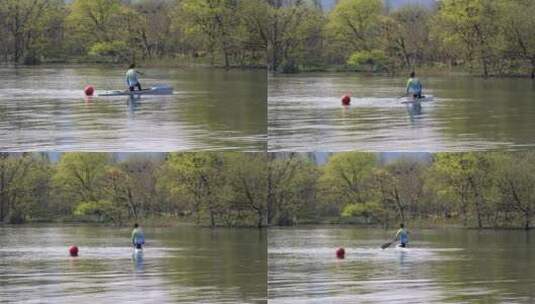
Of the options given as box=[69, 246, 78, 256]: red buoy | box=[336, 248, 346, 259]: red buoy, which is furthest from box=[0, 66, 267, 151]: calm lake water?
box=[336, 248, 346, 259]: red buoy

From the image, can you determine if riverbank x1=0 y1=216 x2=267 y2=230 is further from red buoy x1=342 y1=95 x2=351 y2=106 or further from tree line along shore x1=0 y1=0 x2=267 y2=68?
tree line along shore x1=0 y1=0 x2=267 y2=68

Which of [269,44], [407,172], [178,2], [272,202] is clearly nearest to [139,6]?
[178,2]

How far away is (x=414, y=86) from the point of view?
37.9 meters

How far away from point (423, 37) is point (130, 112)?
10.2 metres

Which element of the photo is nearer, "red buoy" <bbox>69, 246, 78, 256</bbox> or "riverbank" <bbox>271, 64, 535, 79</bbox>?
"red buoy" <bbox>69, 246, 78, 256</bbox>

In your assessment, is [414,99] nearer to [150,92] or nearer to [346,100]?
[346,100]

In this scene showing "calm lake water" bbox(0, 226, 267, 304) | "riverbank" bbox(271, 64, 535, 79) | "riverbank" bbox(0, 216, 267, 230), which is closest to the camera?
"calm lake water" bbox(0, 226, 267, 304)

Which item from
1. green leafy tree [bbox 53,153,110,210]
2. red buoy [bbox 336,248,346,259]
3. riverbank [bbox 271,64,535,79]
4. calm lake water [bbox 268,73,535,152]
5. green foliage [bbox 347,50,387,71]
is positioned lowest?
red buoy [bbox 336,248,346,259]

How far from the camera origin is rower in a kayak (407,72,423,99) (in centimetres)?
3775

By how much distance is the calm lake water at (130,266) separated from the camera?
93.8 ft

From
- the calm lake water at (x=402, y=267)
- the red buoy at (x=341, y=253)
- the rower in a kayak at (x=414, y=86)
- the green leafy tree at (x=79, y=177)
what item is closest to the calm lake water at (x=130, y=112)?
the green leafy tree at (x=79, y=177)

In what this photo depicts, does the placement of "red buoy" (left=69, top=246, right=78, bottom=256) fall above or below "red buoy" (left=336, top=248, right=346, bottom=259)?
above

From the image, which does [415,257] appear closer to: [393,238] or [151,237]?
[393,238]

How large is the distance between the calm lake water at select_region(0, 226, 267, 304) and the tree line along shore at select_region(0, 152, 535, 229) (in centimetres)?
80
